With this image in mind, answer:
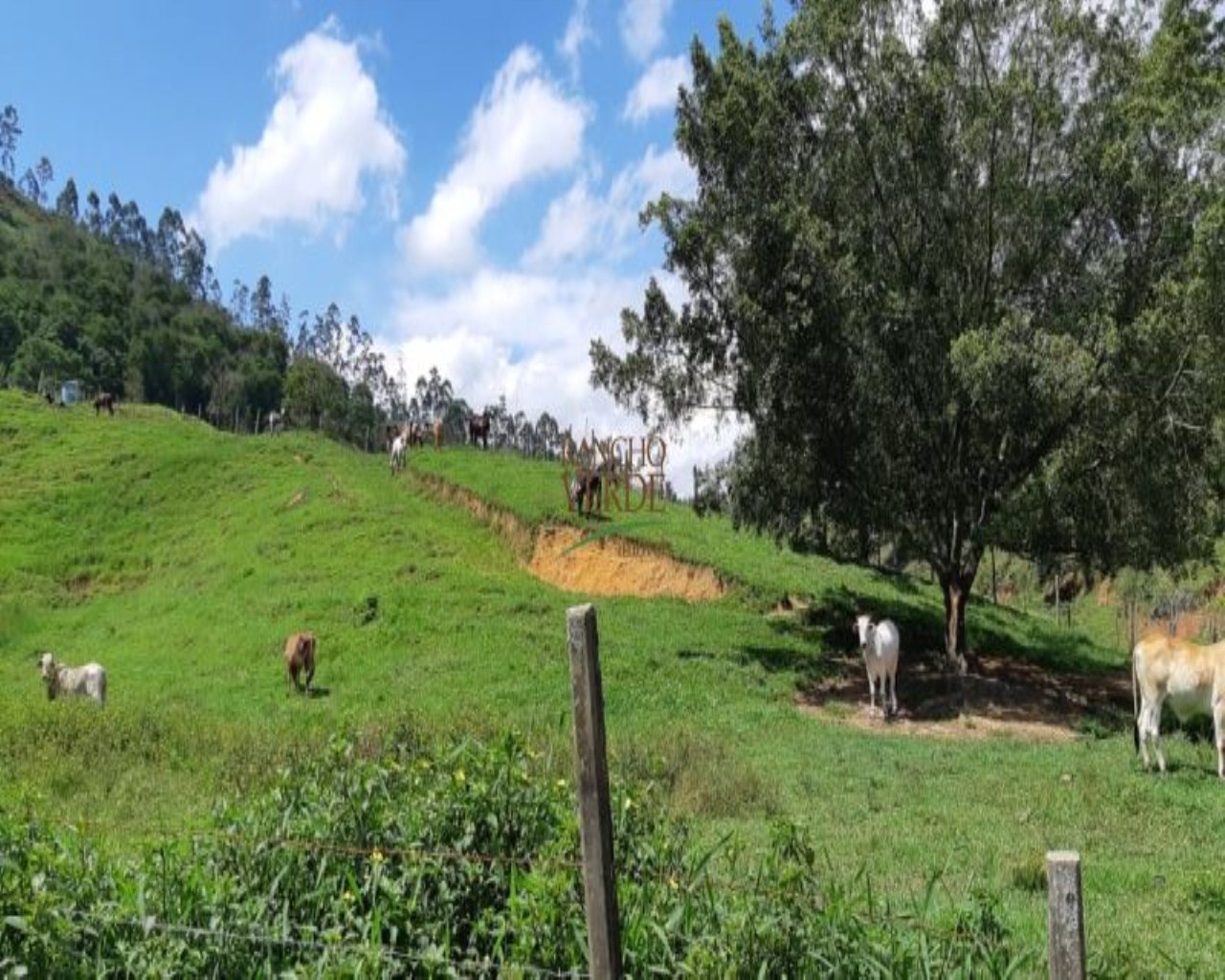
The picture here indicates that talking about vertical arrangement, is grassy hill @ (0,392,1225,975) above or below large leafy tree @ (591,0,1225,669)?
below

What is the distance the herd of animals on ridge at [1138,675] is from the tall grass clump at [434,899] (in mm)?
9264

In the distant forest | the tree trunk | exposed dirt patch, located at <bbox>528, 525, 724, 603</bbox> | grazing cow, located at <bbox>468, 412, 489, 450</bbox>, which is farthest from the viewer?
the distant forest

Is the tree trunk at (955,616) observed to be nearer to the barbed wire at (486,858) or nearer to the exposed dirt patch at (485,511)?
the exposed dirt patch at (485,511)

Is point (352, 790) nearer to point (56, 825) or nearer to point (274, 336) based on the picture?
point (56, 825)

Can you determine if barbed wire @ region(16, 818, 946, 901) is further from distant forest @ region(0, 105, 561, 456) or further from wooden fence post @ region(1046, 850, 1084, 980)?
distant forest @ region(0, 105, 561, 456)

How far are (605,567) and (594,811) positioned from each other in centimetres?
2402

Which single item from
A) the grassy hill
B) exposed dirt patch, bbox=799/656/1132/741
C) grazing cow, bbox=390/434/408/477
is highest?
grazing cow, bbox=390/434/408/477

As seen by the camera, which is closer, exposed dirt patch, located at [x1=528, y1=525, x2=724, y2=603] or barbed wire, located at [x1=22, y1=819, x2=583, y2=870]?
barbed wire, located at [x1=22, y1=819, x2=583, y2=870]

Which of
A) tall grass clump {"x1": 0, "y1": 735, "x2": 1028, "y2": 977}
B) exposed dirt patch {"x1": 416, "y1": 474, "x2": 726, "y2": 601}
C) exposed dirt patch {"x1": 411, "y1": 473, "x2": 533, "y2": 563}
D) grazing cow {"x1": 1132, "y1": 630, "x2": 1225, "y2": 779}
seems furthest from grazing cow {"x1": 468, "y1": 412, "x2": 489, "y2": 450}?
tall grass clump {"x1": 0, "y1": 735, "x2": 1028, "y2": 977}

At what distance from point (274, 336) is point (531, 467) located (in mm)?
110382

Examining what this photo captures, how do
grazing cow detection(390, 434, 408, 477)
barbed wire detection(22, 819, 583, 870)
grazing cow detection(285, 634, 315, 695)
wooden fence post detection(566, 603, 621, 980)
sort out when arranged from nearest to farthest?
wooden fence post detection(566, 603, 621, 980) → barbed wire detection(22, 819, 583, 870) → grazing cow detection(285, 634, 315, 695) → grazing cow detection(390, 434, 408, 477)

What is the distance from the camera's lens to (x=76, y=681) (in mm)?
19203

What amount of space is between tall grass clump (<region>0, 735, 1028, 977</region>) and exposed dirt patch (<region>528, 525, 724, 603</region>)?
20.0m

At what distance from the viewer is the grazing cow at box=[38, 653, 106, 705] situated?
19188 millimetres
